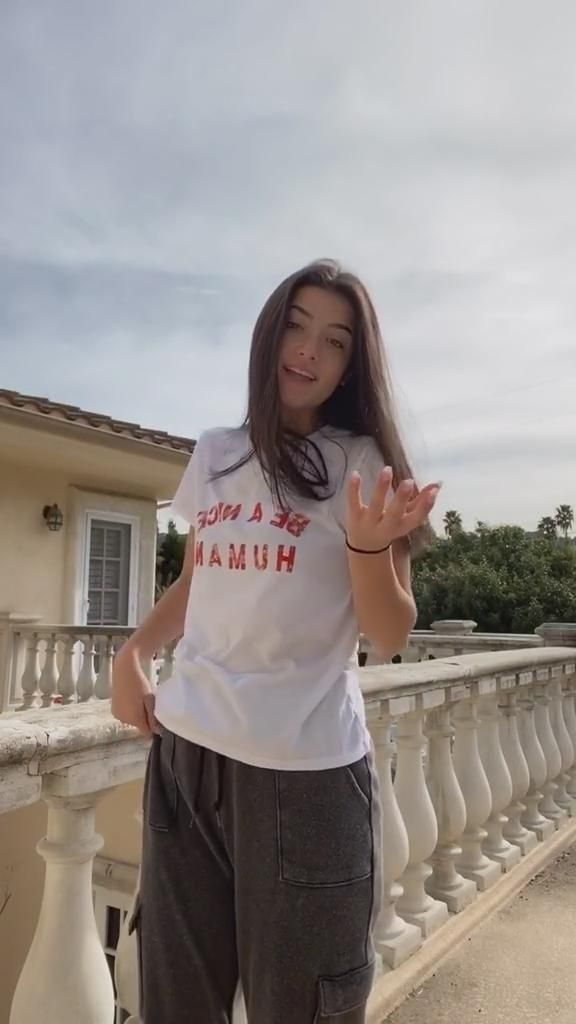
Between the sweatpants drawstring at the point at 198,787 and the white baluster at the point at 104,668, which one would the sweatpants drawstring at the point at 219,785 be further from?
the white baluster at the point at 104,668

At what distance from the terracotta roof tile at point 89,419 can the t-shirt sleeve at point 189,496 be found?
472cm

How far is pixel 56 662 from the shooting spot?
6516mm

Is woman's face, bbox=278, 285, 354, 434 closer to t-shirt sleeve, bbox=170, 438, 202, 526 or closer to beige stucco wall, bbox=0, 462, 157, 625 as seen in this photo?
t-shirt sleeve, bbox=170, 438, 202, 526

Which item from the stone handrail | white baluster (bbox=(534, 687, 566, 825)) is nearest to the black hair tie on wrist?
white baluster (bbox=(534, 687, 566, 825))

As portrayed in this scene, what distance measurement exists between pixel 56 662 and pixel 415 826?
16.1 feet

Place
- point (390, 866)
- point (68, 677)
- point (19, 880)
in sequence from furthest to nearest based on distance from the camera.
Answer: point (68, 677)
point (19, 880)
point (390, 866)

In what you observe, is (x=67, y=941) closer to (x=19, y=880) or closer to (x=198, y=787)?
(x=198, y=787)

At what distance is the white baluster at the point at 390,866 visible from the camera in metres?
2.06

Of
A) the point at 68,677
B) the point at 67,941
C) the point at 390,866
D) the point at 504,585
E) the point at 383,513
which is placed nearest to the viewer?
the point at 383,513

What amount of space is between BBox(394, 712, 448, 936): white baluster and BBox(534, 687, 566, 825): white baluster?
1227 millimetres

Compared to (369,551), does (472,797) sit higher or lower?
lower

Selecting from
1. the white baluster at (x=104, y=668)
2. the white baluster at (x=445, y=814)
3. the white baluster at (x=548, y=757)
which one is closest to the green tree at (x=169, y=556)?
the white baluster at (x=104, y=668)

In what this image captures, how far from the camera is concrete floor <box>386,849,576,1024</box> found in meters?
1.91

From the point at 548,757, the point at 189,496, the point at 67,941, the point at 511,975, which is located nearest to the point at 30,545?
the point at 548,757
